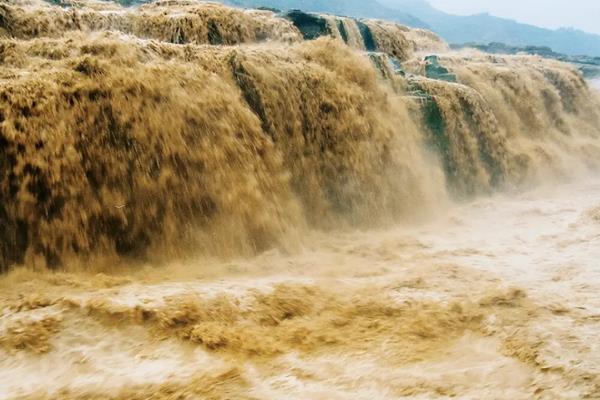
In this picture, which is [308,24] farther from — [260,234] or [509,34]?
[509,34]

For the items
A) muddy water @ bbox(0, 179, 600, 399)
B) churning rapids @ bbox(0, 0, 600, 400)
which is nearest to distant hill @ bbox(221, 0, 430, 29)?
churning rapids @ bbox(0, 0, 600, 400)

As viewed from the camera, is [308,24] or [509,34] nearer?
[308,24]

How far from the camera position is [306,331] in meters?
3.07

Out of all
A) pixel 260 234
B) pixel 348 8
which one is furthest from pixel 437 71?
pixel 348 8

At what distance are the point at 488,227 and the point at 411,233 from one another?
1.09m

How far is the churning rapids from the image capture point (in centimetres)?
263

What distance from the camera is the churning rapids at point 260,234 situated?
8.63ft

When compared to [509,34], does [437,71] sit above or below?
below

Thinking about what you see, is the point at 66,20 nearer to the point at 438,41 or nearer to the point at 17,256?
the point at 17,256

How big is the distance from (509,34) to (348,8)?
203ft

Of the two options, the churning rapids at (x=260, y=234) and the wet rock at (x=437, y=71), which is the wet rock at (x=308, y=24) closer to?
the wet rock at (x=437, y=71)

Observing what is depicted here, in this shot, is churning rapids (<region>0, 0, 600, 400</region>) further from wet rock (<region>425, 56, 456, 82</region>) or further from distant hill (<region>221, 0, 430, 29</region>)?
distant hill (<region>221, 0, 430, 29</region>)

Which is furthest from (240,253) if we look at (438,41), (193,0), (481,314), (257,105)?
(438,41)

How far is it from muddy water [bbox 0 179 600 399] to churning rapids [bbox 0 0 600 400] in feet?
0.05
